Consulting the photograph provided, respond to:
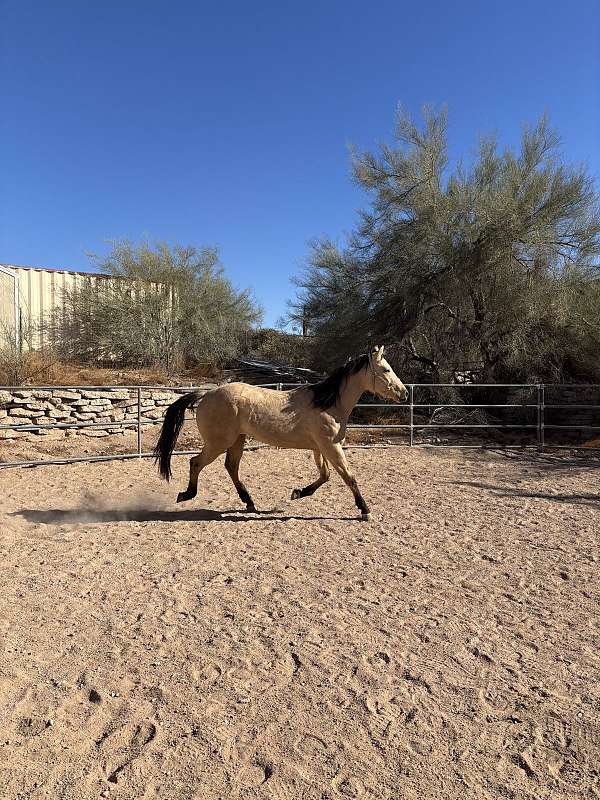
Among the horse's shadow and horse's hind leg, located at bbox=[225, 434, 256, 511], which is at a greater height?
horse's hind leg, located at bbox=[225, 434, 256, 511]

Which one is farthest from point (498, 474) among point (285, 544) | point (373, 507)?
point (285, 544)

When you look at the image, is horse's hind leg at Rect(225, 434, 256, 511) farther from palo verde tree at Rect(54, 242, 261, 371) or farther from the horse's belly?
palo verde tree at Rect(54, 242, 261, 371)

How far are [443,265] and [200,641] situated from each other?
1034 cm

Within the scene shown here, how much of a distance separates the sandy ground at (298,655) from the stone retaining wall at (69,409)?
13.6 feet

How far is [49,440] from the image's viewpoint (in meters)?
8.94

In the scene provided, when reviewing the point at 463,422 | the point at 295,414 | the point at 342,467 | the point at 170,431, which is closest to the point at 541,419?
the point at 463,422

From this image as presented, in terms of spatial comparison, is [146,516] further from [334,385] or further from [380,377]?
[380,377]

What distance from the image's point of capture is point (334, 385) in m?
5.17

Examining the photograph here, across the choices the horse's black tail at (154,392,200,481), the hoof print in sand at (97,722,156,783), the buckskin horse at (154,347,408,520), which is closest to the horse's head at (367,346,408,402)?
the buckskin horse at (154,347,408,520)

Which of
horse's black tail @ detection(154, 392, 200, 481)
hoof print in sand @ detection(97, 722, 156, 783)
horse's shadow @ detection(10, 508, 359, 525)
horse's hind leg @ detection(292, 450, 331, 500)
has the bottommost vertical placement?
hoof print in sand @ detection(97, 722, 156, 783)

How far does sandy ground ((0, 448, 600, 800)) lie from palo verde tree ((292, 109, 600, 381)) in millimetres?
6585

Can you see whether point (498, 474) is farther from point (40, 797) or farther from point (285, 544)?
point (40, 797)

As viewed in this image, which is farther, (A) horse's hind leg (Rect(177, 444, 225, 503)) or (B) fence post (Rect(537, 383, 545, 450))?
(B) fence post (Rect(537, 383, 545, 450))

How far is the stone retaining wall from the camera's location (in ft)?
28.8
